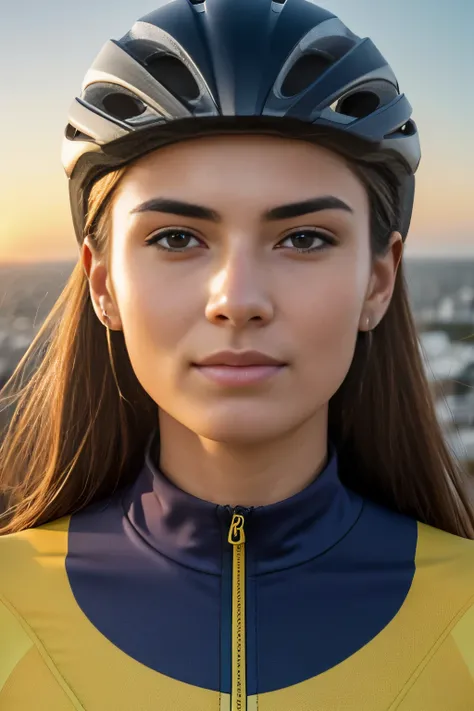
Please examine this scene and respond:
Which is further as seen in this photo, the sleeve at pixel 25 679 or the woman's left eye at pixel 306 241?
the woman's left eye at pixel 306 241

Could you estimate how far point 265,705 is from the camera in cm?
203

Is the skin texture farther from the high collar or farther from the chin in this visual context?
the high collar

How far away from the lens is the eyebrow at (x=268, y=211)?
210cm

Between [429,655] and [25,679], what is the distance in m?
0.94

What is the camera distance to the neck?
2305 mm

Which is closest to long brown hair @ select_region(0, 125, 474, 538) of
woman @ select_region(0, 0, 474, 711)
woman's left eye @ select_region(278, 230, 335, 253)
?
woman @ select_region(0, 0, 474, 711)

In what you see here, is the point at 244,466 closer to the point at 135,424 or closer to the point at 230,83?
the point at 135,424

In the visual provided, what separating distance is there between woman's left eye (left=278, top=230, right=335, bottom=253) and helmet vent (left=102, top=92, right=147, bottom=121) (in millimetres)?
571

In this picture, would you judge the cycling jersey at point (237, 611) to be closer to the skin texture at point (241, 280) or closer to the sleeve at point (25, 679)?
the sleeve at point (25, 679)

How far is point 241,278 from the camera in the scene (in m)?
2.04

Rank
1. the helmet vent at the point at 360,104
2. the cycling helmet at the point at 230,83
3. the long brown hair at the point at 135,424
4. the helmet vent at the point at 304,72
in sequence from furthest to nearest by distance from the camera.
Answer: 1. the long brown hair at the point at 135,424
2. the helmet vent at the point at 360,104
3. the helmet vent at the point at 304,72
4. the cycling helmet at the point at 230,83

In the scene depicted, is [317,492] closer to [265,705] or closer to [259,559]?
[259,559]

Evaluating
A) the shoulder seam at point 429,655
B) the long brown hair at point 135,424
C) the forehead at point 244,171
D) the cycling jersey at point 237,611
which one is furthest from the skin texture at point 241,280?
the shoulder seam at point 429,655

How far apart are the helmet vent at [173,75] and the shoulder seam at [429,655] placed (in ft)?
4.61
